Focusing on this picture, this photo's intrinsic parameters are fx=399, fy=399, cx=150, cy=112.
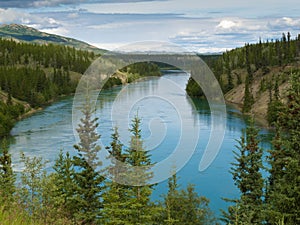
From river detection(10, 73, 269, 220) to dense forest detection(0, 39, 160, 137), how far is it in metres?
4.18

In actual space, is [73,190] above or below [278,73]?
below

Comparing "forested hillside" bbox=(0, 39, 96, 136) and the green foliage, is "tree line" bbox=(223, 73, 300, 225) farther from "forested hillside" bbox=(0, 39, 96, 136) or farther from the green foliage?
"forested hillside" bbox=(0, 39, 96, 136)

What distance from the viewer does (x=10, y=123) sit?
218 ft

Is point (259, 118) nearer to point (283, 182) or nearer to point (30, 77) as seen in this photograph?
point (283, 182)

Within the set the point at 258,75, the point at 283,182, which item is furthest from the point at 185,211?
the point at 258,75

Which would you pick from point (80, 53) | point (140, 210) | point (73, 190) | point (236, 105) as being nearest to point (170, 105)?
point (236, 105)

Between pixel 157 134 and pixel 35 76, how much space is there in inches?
2637

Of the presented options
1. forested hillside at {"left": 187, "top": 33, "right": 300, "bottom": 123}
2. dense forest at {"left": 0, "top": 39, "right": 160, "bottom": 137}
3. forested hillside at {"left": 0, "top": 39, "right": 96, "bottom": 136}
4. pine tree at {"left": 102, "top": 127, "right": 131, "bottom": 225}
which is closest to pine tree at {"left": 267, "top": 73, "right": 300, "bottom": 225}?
pine tree at {"left": 102, "top": 127, "right": 131, "bottom": 225}

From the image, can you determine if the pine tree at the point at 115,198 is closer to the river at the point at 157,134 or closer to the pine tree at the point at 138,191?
the pine tree at the point at 138,191

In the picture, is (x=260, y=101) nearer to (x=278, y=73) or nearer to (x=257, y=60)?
(x=278, y=73)

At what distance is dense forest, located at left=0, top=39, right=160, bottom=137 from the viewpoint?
84.2 metres

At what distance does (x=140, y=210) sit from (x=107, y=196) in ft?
6.49

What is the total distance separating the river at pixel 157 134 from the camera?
3928 cm

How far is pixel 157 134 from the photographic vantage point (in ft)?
181
